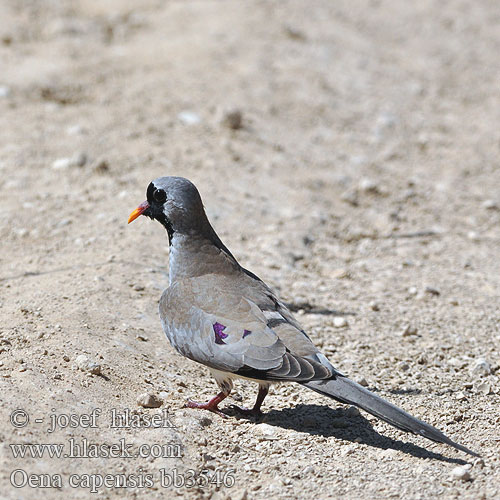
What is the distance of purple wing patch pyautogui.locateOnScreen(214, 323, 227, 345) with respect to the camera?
4.30 metres

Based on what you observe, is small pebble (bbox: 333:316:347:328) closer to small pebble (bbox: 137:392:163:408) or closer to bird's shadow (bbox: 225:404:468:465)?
bird's shadow (bbox: 225:404:468:465)

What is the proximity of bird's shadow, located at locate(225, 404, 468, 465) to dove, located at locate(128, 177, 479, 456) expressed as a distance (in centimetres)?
15

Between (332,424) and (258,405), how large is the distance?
42 cm

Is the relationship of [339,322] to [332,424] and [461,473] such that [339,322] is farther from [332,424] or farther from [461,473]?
[461,473]

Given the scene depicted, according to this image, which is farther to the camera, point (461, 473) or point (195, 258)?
point (195, 258)

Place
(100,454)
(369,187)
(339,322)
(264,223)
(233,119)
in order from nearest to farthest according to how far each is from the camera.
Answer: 1. (100,454)
2. (339,322)
3. (264,223)
4. (369,187)
5. (233,119)

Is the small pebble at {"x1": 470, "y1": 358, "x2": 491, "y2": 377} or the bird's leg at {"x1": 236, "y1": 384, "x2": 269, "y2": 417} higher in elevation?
the bird's leg at {"x1": 236, "y1": 384, "x2": 269, "y2": 417}

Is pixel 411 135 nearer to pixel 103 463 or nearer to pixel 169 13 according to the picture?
pixel 169 13

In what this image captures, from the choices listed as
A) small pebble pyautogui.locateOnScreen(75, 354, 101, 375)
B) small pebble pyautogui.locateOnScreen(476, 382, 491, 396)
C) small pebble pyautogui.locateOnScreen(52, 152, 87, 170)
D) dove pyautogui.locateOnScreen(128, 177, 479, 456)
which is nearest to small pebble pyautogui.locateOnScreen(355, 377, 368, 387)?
dove pyautogui.locateOnScreen(128, 177, 479, 456)

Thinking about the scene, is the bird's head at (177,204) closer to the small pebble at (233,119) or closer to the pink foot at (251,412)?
the pink foot at (251,412)

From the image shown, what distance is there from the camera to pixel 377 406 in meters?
3.94

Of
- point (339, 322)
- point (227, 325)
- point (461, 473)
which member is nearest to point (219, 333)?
point (227, 325)

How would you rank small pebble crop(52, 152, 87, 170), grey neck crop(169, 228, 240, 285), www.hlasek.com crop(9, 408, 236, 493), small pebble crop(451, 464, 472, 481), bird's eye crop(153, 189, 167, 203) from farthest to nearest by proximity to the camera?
small pebble crop(52, 152, 87, 170), bird's eye crop(153, 189, 167, 203), grey neck crop(169, 228, 240, 285), small pebble crop(451, 464, 472, 481), www.hlasek.com crop(9, 408, 236, 493)

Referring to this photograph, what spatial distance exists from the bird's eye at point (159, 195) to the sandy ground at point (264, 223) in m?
0.77
